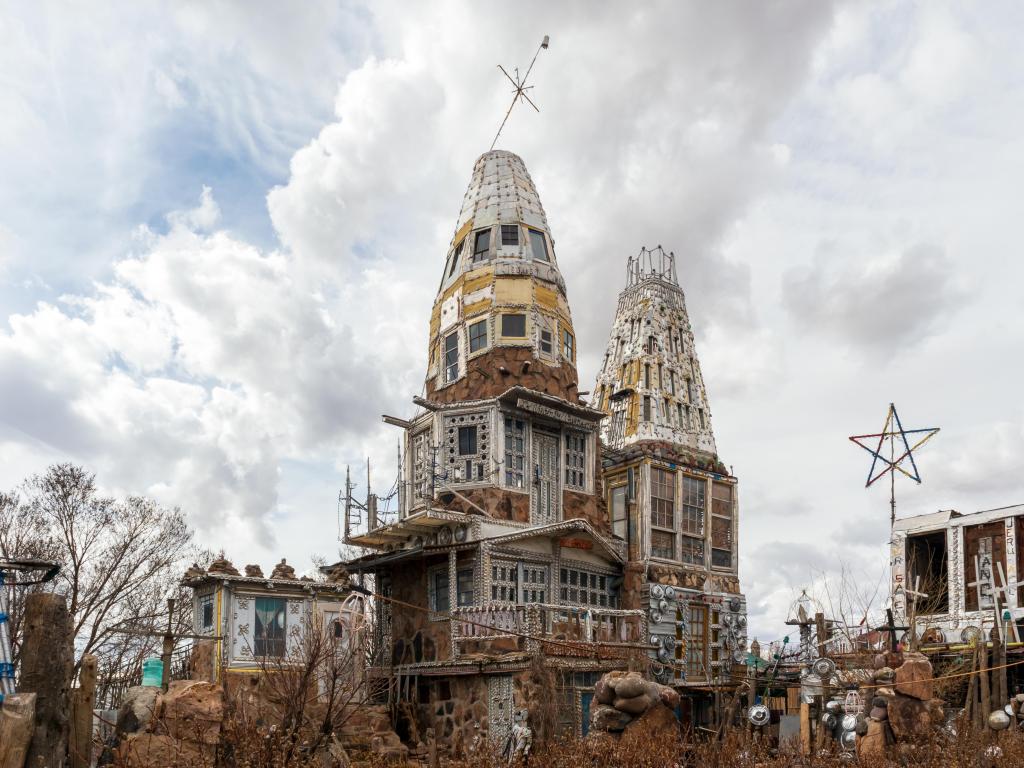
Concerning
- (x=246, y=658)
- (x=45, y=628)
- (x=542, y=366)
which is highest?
(x=542, y=366)

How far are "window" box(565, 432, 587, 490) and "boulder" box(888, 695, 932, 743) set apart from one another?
38.7ft

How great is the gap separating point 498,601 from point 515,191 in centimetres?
1292

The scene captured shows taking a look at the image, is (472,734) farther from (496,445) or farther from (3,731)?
(3,731)

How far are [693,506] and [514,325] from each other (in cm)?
796

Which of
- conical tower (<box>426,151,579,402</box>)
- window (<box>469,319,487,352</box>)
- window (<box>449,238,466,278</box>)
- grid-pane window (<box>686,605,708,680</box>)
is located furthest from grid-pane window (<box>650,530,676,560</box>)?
window (<box>449,238,466,278</box>)

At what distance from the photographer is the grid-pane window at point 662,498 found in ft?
98.9

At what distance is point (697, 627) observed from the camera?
98.7 feet

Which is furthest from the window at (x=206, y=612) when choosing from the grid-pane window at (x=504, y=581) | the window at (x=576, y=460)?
the window at (x=576, y=460)

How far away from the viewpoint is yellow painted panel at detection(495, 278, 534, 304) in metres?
29.3

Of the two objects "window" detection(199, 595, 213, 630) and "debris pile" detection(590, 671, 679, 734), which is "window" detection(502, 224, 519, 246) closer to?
"window" detection(199, 595, 213, 630)

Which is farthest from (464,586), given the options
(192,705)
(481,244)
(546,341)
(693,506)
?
(481,244)

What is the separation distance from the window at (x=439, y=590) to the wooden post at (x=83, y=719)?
1170 centimetres

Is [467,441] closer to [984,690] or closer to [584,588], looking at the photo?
[584,588]

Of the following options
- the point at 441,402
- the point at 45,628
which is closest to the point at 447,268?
the point at 441,402
